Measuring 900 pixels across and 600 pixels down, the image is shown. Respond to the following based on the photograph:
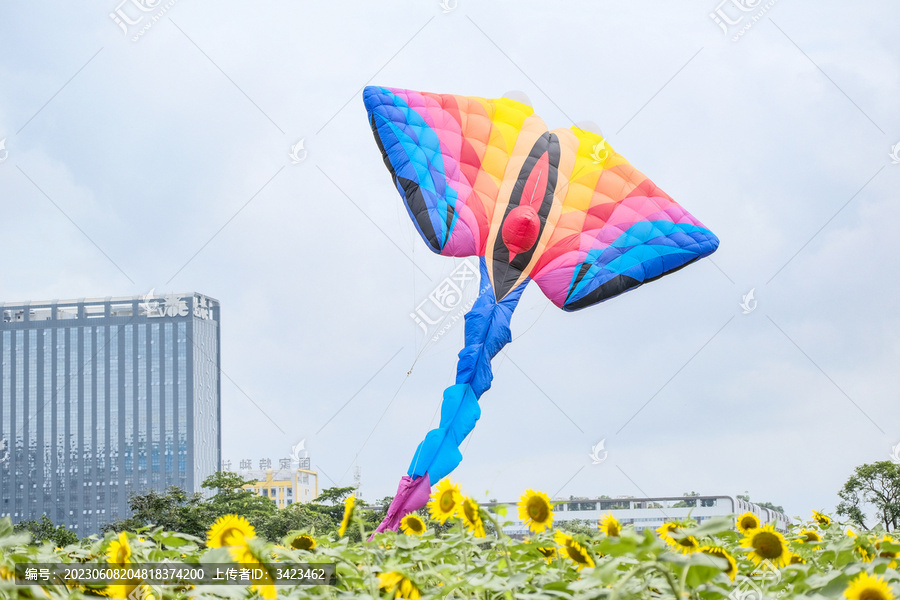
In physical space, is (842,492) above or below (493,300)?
below

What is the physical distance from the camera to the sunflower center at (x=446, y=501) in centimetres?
188

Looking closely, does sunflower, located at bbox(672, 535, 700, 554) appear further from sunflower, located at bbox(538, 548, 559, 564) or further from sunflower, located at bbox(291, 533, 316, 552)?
sunflower, located at bbox(291, 533, 316, 552)

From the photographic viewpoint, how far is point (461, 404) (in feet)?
22.2

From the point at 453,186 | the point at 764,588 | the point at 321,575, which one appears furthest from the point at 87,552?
the point at 453,186

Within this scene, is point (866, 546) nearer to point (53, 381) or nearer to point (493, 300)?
point (493, 300)

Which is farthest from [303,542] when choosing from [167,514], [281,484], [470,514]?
[281,484]

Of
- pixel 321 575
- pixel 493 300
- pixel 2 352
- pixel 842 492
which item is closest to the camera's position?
pixel 321 575

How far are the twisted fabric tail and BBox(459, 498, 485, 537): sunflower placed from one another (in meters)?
4.74

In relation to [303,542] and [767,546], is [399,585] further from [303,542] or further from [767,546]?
[767,546]

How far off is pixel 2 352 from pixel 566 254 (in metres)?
83.3

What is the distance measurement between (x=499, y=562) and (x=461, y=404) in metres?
5.38

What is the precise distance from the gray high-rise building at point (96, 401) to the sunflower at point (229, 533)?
265 ft

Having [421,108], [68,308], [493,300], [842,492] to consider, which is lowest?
[842,492]

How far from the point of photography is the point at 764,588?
1378mm
